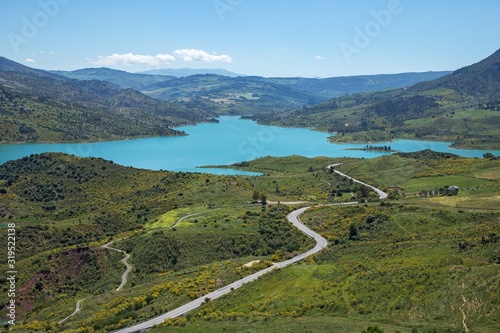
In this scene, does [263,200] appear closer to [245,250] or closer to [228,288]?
[245,250]

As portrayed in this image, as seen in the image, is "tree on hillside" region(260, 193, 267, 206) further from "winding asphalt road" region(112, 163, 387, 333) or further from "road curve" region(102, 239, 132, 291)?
"road curve" region(102, 239, 132, 291)

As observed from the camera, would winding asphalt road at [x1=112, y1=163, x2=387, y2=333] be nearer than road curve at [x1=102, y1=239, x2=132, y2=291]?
Yes

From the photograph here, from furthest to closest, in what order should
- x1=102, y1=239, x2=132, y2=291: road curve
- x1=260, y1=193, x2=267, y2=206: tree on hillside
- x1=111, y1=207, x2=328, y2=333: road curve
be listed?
x1=260, y1=193, x2=267, y2=206: tree on hillside → x1=102, y1=239, x2=132, y2=291: road curve → x1=111, y1=207, x2=328, y2=333: road curve

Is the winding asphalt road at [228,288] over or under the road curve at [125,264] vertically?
over

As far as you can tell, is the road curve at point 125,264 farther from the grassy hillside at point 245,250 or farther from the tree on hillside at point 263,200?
the tree on hillside at point 263,200

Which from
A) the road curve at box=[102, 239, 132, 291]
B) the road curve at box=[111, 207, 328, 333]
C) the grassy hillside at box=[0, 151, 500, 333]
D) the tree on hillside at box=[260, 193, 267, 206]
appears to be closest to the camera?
the grassy hillside at box=[0, 151, 500, 333]

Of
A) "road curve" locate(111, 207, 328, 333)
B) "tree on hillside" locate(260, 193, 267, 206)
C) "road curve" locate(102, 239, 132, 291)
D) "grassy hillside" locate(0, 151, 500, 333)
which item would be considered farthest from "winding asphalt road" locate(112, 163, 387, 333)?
"tree on hillside" locate(260, 193, 267, 206)

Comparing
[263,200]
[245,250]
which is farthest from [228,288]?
[263,200]

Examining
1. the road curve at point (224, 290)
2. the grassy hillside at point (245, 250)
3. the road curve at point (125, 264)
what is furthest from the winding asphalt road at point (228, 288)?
the road curve at point (125, 264)
